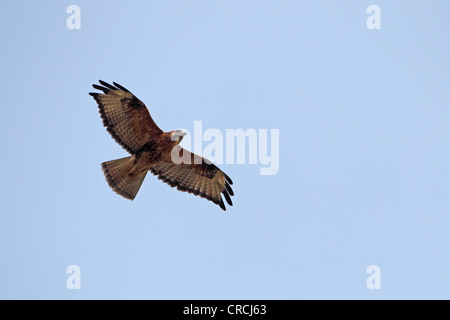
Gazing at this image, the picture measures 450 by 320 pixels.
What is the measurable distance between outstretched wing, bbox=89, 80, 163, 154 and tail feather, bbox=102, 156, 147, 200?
41 centimetres

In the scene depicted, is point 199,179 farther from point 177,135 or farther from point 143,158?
point 177,135

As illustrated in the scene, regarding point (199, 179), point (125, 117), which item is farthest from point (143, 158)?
point (199, 179)

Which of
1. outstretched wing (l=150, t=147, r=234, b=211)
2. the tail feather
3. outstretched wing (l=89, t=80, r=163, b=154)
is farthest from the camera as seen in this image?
outstretched wing (l=150, t=147, r=234, b=211)

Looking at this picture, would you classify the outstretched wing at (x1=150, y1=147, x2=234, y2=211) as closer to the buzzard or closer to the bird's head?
the buzzard

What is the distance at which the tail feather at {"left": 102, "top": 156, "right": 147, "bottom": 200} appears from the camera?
458 inches

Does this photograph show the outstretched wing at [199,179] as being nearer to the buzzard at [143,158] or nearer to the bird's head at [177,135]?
the buzzard at [143,158]

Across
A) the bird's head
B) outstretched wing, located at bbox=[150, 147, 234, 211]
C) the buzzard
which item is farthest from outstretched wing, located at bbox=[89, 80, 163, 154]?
outstretched wing, located at bbox=[150, 147, 234, 211]

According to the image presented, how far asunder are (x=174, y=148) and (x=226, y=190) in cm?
157

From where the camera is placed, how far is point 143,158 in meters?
11.5

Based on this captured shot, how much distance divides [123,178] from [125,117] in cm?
126

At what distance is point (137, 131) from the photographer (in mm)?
11383
